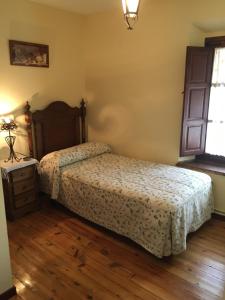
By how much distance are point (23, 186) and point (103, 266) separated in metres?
1.39

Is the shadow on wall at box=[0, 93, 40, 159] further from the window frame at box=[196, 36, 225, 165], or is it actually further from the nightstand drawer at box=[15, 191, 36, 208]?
the window frame at box=[196, 36, 225, 165]

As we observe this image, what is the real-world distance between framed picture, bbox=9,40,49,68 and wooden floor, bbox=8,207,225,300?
78.3 inches

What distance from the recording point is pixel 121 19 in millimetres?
3422

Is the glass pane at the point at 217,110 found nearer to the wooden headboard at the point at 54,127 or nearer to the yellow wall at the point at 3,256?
the wooden headboard at the point at 54,127

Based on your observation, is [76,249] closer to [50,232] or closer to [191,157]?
[50,232]

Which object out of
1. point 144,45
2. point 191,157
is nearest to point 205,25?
point 144,45

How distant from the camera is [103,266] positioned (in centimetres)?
229

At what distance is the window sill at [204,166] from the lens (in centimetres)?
297

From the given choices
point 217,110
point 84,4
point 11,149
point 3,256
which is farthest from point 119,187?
Result: point 84,4

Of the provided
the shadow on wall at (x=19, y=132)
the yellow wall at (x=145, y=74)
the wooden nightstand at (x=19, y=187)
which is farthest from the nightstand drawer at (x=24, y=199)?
the yellow wall at (x=145, y=74)

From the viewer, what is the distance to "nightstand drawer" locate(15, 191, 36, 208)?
3026mm

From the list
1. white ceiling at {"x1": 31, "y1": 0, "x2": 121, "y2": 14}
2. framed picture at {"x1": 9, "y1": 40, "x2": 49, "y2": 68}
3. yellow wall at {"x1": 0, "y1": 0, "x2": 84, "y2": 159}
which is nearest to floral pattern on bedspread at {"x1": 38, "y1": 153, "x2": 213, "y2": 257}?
yellow wall at {"x1": 0, "y1": 0, "x2": 84, "y2": 159}

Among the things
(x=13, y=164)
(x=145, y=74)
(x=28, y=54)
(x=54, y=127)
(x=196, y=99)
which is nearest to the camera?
(x=13, y=164)

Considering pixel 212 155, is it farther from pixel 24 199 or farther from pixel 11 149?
pixel 11 149
